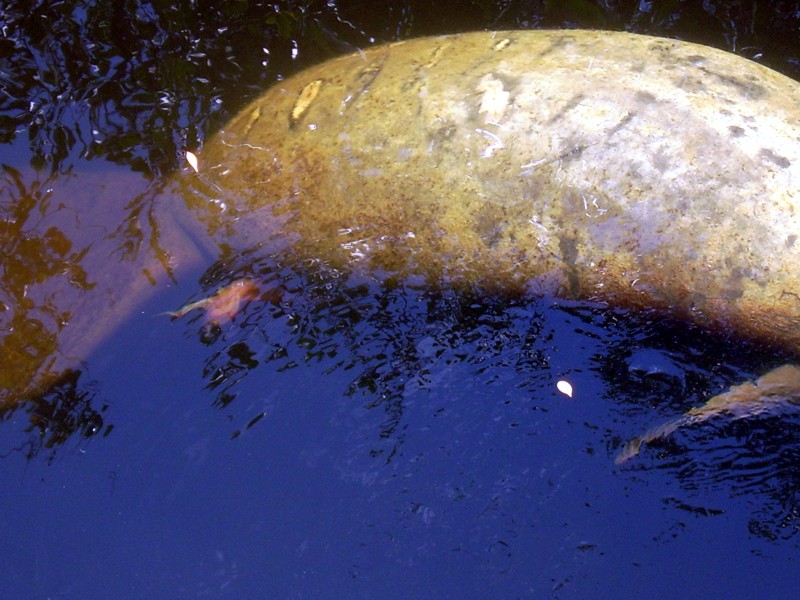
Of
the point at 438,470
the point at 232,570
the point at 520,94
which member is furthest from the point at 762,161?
the point at 232,570

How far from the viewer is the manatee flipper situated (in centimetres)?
290

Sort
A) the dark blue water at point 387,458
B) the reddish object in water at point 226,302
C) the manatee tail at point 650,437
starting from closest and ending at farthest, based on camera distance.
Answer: the dark blue water at point 387,458, the manatee tail at point 650,437, the reddish object in water at point 226,302

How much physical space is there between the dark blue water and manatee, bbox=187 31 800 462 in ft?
0.48

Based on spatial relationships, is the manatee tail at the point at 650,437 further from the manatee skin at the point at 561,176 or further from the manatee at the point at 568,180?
the manatee skin at the point at 561,176

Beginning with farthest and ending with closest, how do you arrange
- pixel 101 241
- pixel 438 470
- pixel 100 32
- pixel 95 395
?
pixel 100 32 → pixel 101 241 → pixel 95 395 → pixel 438 470

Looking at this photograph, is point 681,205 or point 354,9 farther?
point 354,9

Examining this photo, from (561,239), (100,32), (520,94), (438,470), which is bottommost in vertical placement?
(438,470)

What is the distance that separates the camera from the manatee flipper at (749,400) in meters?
2.90

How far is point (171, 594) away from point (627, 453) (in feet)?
5.89

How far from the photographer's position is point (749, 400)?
9.55ft

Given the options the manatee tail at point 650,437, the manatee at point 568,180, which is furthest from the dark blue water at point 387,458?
the manatee at point 568,180

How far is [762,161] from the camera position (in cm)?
269

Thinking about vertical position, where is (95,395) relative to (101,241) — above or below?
below

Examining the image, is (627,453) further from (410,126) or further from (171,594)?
(171,594)
